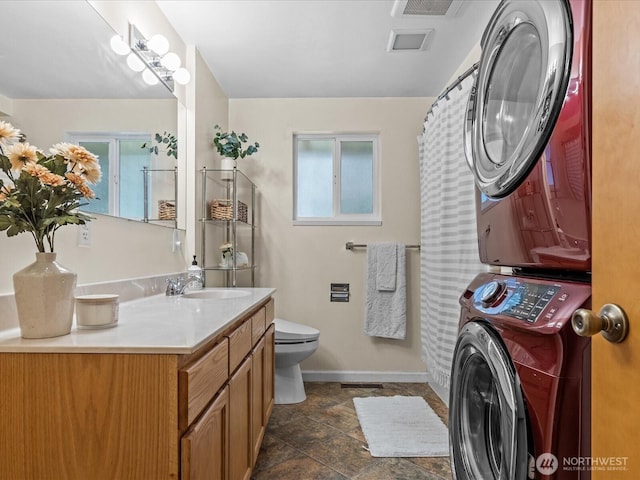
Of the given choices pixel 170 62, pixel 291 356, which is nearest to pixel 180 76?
pixel 170 62

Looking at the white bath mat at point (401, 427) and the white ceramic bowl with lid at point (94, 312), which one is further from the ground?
the white ceramic bowl with lid at point (94, 312)

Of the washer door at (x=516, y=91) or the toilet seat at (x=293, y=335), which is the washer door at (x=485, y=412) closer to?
the washer door at (x=516, y=91)

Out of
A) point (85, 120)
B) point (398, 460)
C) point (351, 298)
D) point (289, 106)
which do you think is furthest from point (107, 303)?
point (289, 106)

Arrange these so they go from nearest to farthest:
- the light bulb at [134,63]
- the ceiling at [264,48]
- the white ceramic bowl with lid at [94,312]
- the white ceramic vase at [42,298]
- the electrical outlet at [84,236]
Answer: the white ceramic vase at [42,298], the white ceramic bowl with lid at [94,312], the ceiling at [264,48], the electrical outlet at [84,236], the light bulb at [134,63]

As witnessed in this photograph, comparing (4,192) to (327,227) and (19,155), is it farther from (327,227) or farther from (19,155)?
(327,227)

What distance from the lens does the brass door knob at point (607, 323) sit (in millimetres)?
516

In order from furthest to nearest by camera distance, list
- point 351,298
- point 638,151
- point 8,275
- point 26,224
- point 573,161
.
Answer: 1. point 351,298
2. point 8,275
3. point 26,224
4. point 573,161
5. point 638,151

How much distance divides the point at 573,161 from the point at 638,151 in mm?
227

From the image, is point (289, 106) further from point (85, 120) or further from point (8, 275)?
point (8, 275)

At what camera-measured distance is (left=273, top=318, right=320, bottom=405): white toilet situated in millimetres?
2531

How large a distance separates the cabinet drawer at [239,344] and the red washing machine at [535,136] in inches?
34.6

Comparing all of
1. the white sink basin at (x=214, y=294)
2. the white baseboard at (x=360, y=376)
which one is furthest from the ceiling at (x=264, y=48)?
the white baseboard at (x=360, y=376)

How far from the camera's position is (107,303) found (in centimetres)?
110

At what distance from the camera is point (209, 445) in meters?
1.04
